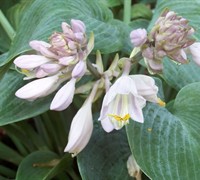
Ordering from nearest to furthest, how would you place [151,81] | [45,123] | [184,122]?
[151,81]
[184,122]
[45,123]

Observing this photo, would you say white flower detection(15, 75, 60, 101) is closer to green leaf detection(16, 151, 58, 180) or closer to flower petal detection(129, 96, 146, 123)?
flower petal detection(129, 96, 146, 123)

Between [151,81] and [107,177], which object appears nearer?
[151,81]

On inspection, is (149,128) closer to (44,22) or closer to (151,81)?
(151,81)

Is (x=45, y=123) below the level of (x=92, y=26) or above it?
below

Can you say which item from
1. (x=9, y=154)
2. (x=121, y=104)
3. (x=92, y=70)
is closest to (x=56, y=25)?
(x=92, y=70)

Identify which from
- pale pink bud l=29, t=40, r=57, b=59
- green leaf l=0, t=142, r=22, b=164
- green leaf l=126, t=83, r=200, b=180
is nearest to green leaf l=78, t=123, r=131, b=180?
green leaf l=126, t=83, r=200, b=180

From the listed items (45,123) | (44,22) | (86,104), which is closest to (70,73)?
(86,104)

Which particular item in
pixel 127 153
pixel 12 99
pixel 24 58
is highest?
pixel 24 58
